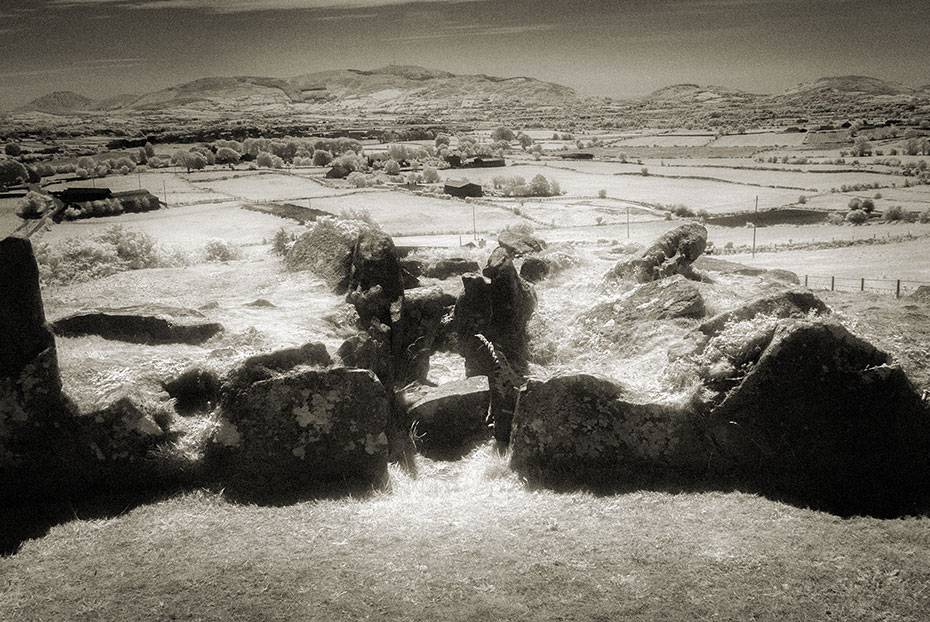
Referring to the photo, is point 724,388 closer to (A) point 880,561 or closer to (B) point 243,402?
(A) point 880,561

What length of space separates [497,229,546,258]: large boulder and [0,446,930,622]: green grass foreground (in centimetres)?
1289

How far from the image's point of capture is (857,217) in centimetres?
4466

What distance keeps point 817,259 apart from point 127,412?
107 feet

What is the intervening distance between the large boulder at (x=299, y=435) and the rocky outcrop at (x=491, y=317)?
517 centimetres

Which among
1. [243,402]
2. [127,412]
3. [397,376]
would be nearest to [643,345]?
[397,376]

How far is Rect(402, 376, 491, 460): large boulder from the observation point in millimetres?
14305

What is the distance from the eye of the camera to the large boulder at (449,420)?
14305 mm

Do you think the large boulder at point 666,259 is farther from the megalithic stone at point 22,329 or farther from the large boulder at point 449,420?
the megalithic stone at point 22,329

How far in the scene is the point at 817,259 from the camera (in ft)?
114

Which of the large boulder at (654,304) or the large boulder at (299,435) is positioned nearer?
the large boulder at (299,435)

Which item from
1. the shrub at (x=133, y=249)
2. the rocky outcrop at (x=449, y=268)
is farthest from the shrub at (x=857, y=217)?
the shrub at (x=133, y=249)

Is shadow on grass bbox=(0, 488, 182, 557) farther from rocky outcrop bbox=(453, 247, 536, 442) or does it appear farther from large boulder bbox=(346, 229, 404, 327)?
rocky outcrop bbox=(453, 247, 536, 442)

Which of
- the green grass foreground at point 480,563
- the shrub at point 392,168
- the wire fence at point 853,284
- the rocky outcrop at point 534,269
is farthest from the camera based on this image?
the shrub at point 392,168

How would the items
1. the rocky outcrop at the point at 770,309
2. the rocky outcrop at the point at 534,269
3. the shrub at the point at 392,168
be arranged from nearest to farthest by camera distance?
the rocky outcrop at the point at 770,309
the rocky outcrop at the point at 534,269
the shrub at the point at 392,168
